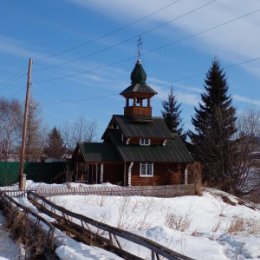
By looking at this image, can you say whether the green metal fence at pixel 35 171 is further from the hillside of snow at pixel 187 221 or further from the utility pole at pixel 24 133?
the hillside of snow at pixel 187 221

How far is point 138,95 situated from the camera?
39.9m

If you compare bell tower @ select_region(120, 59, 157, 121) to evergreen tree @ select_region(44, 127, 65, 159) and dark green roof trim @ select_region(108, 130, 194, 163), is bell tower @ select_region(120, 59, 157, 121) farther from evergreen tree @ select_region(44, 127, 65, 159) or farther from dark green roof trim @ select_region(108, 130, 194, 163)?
evergreen tree @ select_region(44, 127, 65, 159)

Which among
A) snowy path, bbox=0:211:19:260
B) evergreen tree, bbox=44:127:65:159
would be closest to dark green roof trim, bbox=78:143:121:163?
snowy path, bbox=0:211:19:260

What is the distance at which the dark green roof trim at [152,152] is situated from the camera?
37156 millimetres

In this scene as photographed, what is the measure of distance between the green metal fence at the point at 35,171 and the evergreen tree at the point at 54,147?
2479 centimetres

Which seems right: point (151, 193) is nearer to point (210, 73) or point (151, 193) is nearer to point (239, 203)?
point (239, 203)

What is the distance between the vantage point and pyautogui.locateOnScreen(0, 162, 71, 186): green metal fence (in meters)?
39.2

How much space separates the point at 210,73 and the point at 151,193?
19.2 m

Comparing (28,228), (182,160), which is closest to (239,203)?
(182,160)

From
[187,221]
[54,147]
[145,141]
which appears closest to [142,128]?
[145,141]

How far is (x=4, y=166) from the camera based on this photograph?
39375 mm

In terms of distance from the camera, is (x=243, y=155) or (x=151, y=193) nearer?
(x=151, y=193)

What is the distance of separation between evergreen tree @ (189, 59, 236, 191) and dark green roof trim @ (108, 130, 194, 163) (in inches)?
195

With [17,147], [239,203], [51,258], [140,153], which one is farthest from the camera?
[17,147]
